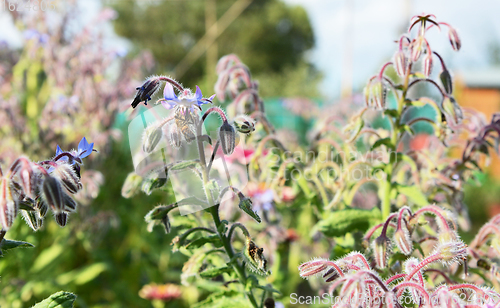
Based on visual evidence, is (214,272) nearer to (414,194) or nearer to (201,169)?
(201,169)

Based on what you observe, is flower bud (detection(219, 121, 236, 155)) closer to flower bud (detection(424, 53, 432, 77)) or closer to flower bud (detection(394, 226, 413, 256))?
flower bud (detection(394, 226, 413, 256))

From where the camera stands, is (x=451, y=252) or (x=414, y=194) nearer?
(x=451, y=252)

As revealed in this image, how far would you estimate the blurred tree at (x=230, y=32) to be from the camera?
30203mm

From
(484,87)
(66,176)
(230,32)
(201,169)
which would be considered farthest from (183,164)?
(230,32)

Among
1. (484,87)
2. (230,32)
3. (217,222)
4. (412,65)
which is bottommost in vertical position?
(217,222)

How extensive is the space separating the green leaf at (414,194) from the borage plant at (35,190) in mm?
889

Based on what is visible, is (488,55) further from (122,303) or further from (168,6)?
(122,303)

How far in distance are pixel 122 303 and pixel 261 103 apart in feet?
4.43

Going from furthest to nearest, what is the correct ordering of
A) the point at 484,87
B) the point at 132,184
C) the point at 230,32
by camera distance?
the point at 230,32 < the point at 484,87 < the point at 132,184

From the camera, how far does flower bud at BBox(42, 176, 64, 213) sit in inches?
30.3

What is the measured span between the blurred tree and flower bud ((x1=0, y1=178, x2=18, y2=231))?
93.2 feet

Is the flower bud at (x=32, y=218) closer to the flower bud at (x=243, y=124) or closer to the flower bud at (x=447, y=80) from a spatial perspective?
the flower bud at (x=243, y=124)

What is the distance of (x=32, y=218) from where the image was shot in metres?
0.90

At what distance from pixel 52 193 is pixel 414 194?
3.10 ft
